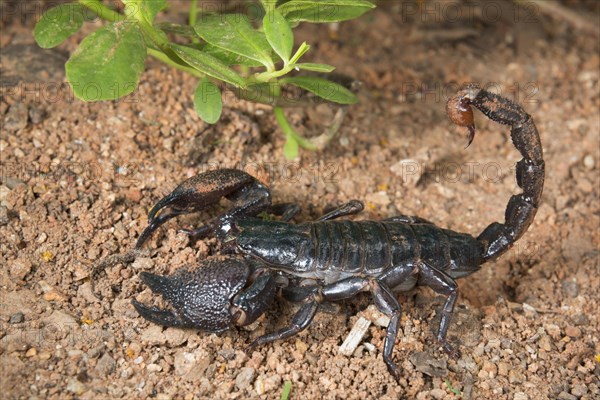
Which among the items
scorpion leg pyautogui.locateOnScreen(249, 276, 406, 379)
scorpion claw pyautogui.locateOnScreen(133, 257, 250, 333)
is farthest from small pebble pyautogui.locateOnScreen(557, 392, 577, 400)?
Result: scorpion claw pyautogui.locateOnScreen(133, 257, 250, 333)

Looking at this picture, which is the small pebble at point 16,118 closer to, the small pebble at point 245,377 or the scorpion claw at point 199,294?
the scorpion claw at point 199,294

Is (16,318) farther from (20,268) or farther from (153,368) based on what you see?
(153,368)

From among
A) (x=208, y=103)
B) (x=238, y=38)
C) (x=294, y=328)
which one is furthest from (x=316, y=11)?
(x=294, y=328)

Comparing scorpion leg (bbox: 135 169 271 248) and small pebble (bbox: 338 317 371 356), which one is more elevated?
scorpion leg (bbox: 135 169 271 248)

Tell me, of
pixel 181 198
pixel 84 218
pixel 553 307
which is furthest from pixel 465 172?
pixel 84 218

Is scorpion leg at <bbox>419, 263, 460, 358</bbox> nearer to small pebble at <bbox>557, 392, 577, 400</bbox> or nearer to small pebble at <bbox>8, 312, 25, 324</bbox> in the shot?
small pebble at <bbox>557, 392, 577, 400</bbox>

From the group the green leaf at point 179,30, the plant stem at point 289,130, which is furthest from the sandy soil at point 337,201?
the green leaf at point 179,30
